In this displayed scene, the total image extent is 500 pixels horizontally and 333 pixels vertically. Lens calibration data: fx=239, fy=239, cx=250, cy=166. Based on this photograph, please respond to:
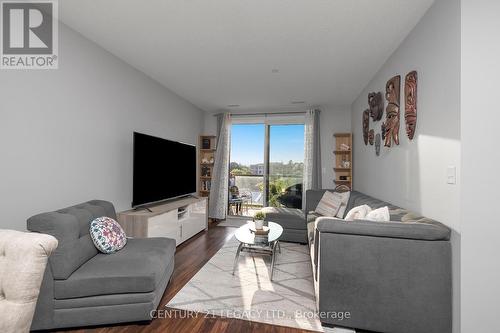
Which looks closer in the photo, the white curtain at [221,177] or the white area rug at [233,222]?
the white area rug at [233,222]

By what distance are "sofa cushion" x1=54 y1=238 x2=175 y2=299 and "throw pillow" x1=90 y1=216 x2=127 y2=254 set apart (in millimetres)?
73

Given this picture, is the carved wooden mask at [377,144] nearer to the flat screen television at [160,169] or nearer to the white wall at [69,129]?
the flat screen television at [160,169]

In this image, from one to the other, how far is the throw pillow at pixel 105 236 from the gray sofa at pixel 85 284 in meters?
0.09

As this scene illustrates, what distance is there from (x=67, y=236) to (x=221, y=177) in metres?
3.86

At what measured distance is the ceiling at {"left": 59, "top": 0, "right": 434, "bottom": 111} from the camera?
6.78ft

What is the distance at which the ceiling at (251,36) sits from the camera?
2066 mm

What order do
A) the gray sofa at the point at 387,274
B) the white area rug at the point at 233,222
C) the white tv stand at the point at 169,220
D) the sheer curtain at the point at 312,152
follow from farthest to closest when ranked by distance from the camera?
the white area rug at the point at 233,222
the sheer curtain at the point at 312,152
the white tv stand at the point at 169,220
the gray sofa at the point at 387,274

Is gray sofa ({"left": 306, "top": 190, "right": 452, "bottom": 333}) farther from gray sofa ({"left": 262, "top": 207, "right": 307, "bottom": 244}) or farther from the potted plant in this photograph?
gray sofa ({"left": 262, "top": 207, "right": 307, "bottom": 244})

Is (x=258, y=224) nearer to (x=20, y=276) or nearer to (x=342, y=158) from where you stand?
(x=20, y=276)

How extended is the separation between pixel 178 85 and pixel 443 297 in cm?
429

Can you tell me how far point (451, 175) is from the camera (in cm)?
171

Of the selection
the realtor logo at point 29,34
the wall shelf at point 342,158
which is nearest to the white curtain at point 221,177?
the wall shelf at point 342,158

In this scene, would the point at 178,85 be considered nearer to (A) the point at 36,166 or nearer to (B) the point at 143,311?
(A) the point at 36,166

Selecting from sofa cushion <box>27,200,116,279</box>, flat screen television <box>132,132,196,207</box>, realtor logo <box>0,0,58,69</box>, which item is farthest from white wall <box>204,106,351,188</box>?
realtor logo <box>0,0,58,69</box>
